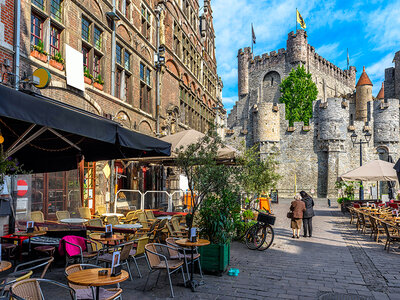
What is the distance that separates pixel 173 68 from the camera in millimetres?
20750

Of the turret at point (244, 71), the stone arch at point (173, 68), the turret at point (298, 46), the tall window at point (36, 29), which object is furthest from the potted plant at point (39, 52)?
the turret at point (244, 71)

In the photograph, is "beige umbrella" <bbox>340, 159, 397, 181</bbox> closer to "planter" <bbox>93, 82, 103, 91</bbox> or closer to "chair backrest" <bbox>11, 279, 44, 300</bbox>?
"planter" <bbox>93, 82, 103, 91</bbox>

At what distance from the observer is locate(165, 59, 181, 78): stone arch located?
65.4 feet

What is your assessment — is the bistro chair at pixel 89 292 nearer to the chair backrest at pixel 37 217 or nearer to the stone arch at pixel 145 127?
the chair backrest at pixel 37 217

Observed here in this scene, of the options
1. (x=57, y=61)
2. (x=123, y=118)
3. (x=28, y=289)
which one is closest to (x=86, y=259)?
(x=28, y=289)

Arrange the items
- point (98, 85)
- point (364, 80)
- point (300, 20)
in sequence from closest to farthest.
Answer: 1. point (98, 85)
2. point (364, 80)
3. point (300, 20)

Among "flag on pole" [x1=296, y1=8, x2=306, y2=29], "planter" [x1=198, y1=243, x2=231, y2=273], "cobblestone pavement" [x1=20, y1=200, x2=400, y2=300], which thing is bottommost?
"cobblestone pavement" [x1=20, y1=200, x2=400, y2=300]

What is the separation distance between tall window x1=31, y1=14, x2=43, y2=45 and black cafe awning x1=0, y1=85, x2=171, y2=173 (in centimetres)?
433

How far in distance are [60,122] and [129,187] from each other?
37.1 feet

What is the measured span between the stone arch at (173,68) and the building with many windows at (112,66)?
7cm

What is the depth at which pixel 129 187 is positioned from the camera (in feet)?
49.1

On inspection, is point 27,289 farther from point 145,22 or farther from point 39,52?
point 145,22

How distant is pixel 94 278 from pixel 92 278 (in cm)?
2

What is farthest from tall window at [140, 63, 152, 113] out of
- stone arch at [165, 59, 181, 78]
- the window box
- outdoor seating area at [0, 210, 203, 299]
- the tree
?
the tree
